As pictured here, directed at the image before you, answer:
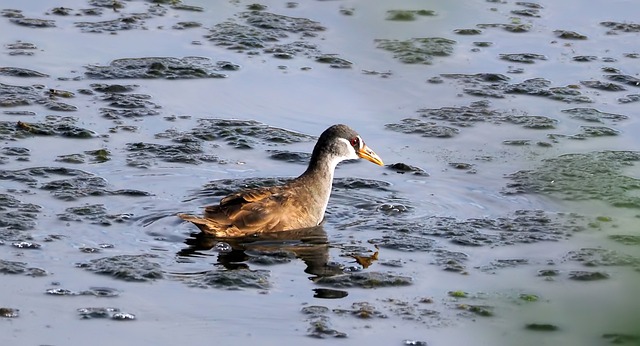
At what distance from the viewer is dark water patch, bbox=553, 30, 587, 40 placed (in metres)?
13.6

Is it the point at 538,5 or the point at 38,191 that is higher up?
the point at 538,5

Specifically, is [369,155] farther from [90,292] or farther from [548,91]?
[90,292]

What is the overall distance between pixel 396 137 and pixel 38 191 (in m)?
3.40

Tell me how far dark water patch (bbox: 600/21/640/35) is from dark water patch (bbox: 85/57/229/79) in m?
4.60

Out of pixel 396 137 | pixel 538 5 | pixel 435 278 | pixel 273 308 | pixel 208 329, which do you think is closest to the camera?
pixel 208 329

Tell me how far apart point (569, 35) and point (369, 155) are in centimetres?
473

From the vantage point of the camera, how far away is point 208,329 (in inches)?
257

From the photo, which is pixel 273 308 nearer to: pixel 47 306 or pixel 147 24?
pixel 47 306

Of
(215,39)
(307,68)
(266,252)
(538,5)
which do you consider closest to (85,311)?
(266,252)

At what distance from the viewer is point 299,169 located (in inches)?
A: 407

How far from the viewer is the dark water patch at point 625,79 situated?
12.5 meters

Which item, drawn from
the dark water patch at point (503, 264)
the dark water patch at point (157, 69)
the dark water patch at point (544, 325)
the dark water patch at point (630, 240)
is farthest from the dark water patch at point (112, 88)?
the dark water patch at point (544, 325)

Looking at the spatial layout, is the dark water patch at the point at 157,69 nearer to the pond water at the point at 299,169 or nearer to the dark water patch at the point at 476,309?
the pond water at the point at 299,169

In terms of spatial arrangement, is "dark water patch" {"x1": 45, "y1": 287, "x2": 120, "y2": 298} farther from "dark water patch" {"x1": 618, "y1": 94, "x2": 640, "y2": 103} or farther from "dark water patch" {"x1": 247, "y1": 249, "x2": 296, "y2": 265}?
"dark water patch" {"x1": 618, "y1": 94, "x2": 640, "y2": 103}
